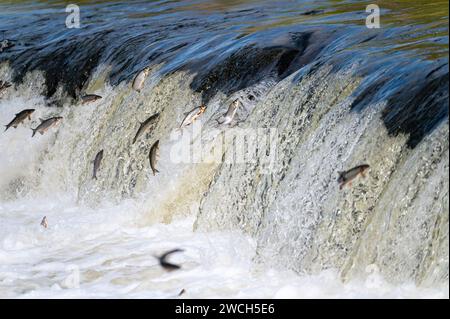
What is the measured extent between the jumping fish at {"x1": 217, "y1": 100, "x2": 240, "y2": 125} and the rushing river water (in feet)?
0.27

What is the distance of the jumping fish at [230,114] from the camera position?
33.7 ft

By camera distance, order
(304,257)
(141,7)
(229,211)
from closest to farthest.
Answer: (304,257) < (229,211) < (141,7)

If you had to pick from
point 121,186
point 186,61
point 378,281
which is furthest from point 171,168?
point 378,281

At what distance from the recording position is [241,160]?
10055 millimetres

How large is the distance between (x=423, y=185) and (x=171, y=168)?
11.8ft

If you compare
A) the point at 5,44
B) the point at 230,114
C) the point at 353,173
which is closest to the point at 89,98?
the point at 230,114

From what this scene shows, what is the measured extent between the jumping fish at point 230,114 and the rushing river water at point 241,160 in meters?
0.08

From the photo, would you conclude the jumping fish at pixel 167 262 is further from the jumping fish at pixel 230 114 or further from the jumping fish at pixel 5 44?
the jumping fish at pixel 5 44

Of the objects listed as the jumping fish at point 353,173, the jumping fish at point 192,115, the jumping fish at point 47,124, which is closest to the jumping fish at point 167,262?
the jumping fish at point 192,115

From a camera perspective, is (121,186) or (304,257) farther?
(121,186)

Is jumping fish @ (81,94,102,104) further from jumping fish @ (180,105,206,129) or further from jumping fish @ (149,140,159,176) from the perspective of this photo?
jumping fish @ (180,105,206,129)

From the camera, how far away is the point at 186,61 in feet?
39.9

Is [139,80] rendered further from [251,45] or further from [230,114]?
[230,114]
